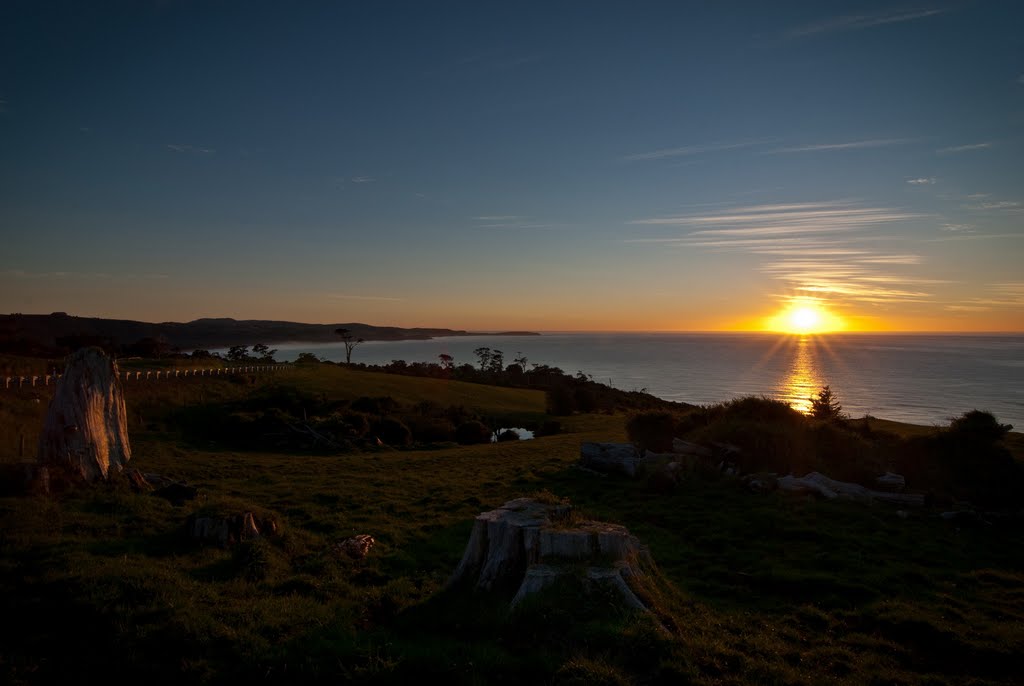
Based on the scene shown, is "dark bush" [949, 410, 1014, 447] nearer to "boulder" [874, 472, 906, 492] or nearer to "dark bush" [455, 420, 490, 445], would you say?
"boulder" [874, 472, 906, 492]

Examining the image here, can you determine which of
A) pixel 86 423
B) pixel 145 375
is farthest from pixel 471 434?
pixel 86 423

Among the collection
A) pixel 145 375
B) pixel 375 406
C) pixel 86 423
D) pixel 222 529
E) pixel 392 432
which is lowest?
pixel 392 432

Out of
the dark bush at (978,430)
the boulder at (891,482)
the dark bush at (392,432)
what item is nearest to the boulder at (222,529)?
the boulder at (891,482)

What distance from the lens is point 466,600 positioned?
27.0 ft

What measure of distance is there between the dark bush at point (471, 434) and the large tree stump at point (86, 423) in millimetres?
22703

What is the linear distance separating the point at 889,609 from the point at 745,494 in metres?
8.71

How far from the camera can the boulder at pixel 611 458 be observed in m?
21.9

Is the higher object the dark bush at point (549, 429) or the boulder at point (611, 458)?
the boulder at point (611, 458)

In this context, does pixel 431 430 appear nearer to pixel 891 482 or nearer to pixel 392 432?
pixel 392 432

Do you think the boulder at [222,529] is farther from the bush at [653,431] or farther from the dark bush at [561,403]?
the dark bush at [561,403]

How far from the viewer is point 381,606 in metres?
8.78

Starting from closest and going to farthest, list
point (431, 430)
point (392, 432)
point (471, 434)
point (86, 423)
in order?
point (86, 423), point (392, 432), point (431, 430), point (471, 434)

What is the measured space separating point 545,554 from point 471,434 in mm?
29437

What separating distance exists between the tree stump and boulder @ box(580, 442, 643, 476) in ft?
43.3
